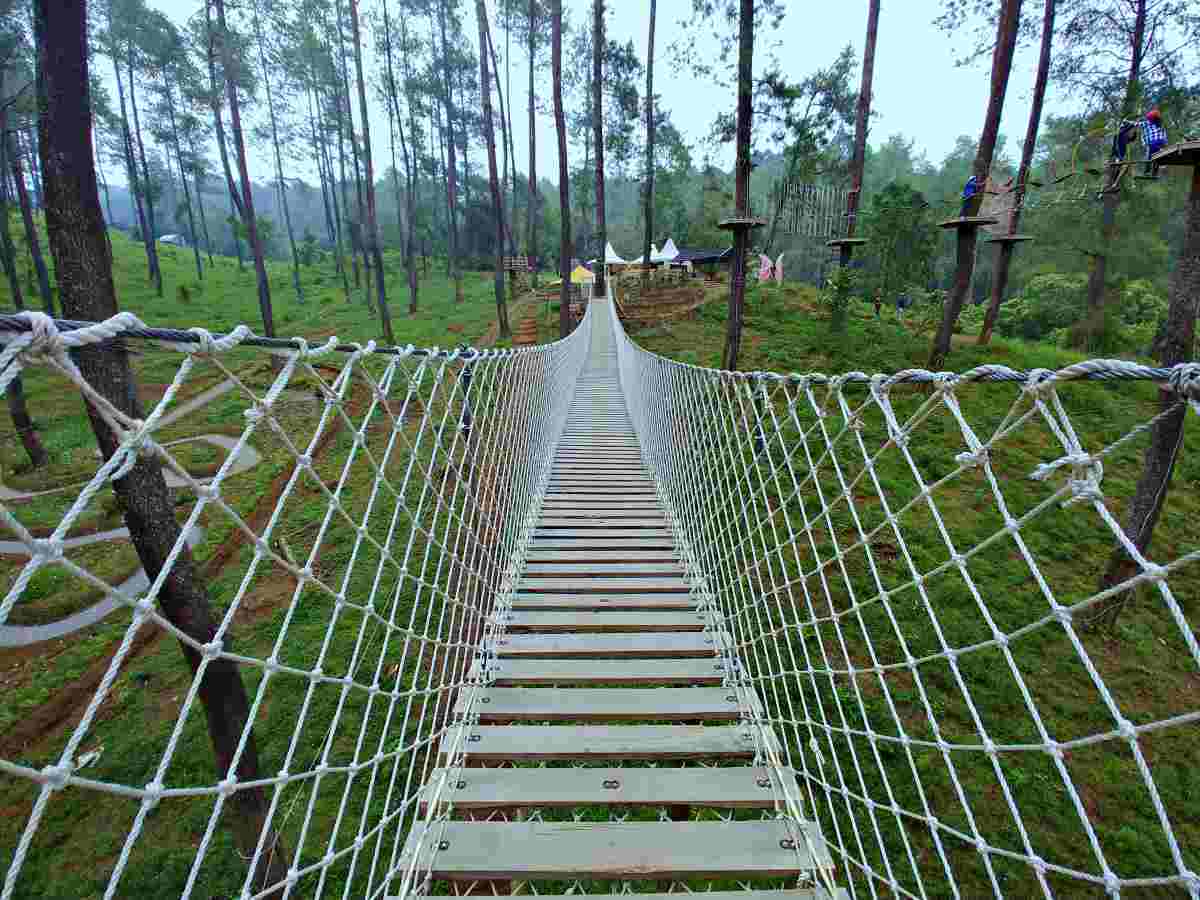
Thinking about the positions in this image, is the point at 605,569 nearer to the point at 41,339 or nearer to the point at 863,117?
the point at 41,339

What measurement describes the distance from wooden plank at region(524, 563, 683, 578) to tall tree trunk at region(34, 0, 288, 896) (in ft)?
3.74

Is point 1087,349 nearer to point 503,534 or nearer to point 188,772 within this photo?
point 503,534

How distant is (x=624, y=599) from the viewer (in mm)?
2029

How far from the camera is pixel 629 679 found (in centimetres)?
162

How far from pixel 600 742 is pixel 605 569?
0.89 meters

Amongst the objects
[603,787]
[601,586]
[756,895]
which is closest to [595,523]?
[601,586]

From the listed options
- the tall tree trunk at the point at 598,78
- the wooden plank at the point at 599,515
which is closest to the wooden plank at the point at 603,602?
the wooden plank at the point at 599,515

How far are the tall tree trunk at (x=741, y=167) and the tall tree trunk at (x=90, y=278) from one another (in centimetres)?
454

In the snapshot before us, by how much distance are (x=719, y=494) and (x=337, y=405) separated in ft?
4.70

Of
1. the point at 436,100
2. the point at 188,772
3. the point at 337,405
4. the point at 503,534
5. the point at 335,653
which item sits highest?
the point at 436,100

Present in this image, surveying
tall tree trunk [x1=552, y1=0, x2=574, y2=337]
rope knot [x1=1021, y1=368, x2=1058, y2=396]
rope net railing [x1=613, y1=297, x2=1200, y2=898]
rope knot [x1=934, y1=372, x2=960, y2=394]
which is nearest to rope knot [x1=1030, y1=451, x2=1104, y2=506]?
rope net railing [x1=613, y1=297, x2=1200, y2=898]

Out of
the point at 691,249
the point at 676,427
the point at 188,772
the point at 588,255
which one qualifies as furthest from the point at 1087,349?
the point at 588,255

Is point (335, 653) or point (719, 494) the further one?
point (335, 653)

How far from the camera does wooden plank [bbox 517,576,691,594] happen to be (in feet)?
6.89
